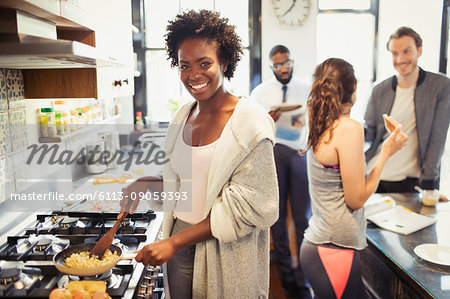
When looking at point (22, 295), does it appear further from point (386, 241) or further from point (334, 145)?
point (386, 241)

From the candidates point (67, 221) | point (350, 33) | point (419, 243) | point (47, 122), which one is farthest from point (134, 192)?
point (350, 33)

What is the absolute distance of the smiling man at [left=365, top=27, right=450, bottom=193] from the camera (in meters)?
2.54

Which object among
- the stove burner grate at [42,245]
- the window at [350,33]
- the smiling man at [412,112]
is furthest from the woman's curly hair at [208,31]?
the window at [350,33]

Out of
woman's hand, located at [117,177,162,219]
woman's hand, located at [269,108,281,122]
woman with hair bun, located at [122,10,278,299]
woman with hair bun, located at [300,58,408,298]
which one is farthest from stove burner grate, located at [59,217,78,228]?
woman's hand, located at [269,108,281,122]

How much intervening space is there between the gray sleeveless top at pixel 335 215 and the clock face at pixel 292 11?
2.68 m

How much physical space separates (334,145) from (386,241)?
0.56 meters

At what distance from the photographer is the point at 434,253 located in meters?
1.63

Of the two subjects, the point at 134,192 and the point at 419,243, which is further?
the point at 419,243

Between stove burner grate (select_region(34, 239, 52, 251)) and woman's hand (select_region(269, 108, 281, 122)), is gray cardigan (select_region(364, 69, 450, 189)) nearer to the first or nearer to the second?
woman's hand (select_region(269, 108, 281, 122))

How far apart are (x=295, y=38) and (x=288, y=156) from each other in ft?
5.42

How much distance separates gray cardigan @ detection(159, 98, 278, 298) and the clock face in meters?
3.01

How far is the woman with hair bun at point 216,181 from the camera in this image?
1189 millimetres

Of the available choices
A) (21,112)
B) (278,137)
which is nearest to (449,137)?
(278,137)

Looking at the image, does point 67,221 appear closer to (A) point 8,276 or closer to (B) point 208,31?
(A) point 8,276
